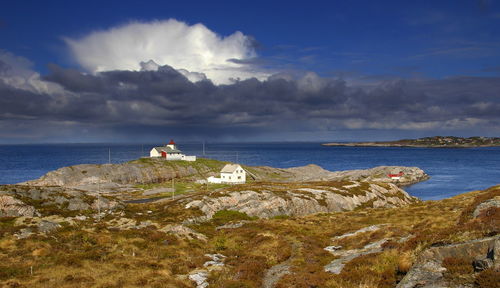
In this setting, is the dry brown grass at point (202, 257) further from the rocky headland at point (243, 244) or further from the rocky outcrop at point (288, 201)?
the rocky outcrop at point (288, 201)

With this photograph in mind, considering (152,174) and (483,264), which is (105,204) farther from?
(152,174)

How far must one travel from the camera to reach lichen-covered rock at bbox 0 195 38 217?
52884mm

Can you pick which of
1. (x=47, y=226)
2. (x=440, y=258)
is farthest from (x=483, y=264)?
(x=47, y=226)

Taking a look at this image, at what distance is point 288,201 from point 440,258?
5215 centimetres

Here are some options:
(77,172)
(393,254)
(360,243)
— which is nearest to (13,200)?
(360,243)

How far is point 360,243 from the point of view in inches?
1120

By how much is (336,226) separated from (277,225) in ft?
27.3

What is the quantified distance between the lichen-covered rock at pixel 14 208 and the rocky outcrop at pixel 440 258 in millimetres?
58824

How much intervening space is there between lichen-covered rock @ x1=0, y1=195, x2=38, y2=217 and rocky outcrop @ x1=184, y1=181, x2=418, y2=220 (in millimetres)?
26245

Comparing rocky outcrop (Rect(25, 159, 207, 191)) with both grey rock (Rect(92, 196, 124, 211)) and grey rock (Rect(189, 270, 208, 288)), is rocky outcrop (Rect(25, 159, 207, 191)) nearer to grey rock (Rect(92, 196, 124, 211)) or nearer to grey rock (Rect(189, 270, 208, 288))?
grey rock (Rect(92, 196, 124, 211))

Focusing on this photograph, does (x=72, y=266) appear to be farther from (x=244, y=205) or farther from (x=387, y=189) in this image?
(x=387, y=189)

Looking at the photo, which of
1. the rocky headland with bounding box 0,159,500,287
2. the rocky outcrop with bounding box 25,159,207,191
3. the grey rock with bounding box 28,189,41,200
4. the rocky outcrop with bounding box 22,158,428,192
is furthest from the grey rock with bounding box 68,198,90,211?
the rocky outcrop with bounding box 25,159,207,191

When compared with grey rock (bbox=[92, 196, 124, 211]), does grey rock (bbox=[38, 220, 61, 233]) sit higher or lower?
higher

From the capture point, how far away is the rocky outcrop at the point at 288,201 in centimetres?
6369
